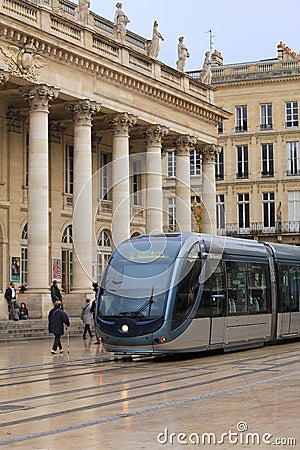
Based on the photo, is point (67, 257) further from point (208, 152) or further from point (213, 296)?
point (213, 296)

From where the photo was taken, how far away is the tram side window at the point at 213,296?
848 inches

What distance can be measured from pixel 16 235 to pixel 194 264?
688 inches

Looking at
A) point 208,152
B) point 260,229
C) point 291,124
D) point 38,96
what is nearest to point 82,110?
point 38,96

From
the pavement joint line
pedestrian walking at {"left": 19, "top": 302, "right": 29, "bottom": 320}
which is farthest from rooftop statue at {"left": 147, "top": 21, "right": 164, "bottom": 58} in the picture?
the pavement joint line

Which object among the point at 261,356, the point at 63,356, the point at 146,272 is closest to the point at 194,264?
the point at 146,272

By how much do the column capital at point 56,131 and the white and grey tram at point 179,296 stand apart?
1824 centimetres

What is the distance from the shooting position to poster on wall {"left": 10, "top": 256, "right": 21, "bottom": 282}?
3647cm

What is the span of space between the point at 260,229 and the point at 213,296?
41366 mm

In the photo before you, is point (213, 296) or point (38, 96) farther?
point (38, 96)

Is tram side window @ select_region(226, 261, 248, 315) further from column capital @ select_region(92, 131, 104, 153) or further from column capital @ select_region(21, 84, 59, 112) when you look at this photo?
column capital @ select_region(92, 131, 104, 153)

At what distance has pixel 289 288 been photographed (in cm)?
2667

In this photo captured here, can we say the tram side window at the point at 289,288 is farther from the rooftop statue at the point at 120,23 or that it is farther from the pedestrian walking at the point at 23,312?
the rooftop statue at the point at 120,23

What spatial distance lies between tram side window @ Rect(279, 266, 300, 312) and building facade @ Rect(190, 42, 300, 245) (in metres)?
34.7

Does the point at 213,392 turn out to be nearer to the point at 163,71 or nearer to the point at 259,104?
the point at 163,71
